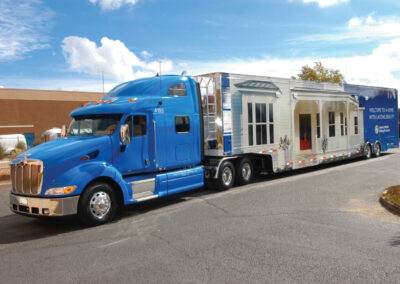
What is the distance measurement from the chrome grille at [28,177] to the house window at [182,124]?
372cm

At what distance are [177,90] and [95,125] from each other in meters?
2.60

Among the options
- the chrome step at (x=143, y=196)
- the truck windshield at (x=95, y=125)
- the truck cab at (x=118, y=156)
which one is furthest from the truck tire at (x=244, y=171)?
the truck windshield at (x=95, y=125)

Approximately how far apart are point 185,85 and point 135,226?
14.4ft

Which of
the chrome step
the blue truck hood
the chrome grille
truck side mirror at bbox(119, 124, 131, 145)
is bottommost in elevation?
the chrome step

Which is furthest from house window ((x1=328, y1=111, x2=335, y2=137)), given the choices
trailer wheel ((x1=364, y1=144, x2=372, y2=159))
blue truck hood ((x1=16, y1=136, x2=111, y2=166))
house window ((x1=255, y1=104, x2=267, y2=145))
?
blue truck hood ((x1=16, y1=136, x2=111, y2=166))

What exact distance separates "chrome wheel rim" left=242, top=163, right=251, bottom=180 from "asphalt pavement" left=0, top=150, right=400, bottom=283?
2.18 metres

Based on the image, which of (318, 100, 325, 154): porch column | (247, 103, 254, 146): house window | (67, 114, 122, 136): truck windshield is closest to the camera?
(67, 114, 122, 136): truck windshield

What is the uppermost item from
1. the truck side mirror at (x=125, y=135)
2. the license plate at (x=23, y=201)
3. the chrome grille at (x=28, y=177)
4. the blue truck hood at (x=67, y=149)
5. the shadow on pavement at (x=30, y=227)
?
the truck side mirror at (x=125, y=135)

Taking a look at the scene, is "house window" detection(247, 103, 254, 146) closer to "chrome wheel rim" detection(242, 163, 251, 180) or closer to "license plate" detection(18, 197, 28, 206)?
"chrome wheel rim" detection(242, 163, 251, 180)

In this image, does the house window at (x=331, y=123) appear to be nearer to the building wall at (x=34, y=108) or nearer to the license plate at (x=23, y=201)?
the license plate at (x=23, y=201)

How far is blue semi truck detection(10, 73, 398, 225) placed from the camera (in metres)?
7.20

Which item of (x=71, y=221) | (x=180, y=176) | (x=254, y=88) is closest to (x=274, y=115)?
(x=254, y=88)

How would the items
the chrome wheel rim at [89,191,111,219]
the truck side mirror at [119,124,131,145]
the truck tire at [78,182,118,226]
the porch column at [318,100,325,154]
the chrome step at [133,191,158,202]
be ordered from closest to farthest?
the truck tire at [78,182,118,226] < the chrome wheel rim at [89,191,111,219] < the truck side mirror at [119,124,131,145] < the chrome step at [133,191,158,202] < the porch column at [318,100,325,154]

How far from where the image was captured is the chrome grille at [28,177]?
22.9ft
